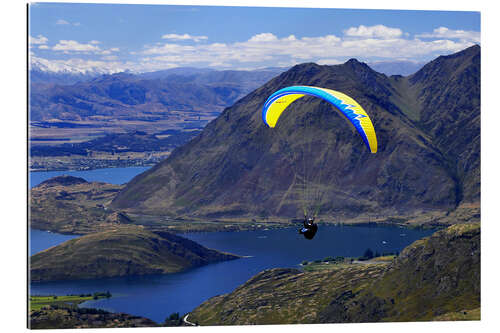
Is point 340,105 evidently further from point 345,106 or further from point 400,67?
point 400,67

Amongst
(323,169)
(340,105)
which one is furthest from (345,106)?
(323,169)

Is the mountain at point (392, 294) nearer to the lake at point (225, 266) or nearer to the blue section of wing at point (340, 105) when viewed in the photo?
the lake at point (225, 266)

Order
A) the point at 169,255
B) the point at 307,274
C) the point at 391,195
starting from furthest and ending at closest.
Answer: the point at 391,195 → the point at 169,255 → the point at 307,274

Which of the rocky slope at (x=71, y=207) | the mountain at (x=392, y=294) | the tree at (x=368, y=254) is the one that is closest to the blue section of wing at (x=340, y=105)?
the mountain at (x=392, y=294)

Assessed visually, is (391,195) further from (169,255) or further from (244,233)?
(169,255)

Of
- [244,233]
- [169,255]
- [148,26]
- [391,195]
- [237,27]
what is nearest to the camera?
[237,27]
